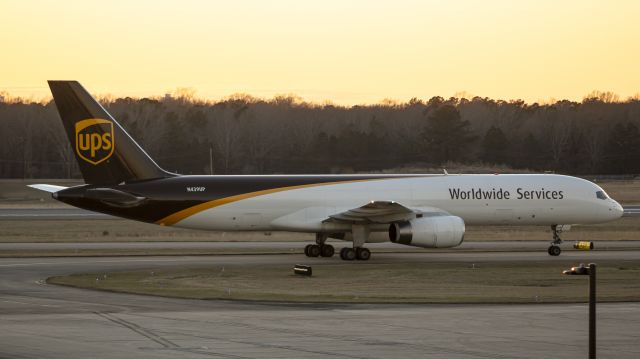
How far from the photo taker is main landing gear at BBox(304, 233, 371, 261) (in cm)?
4245

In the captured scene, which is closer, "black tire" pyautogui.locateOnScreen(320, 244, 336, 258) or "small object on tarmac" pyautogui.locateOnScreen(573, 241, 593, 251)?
"black tire" pyautogui.locateOnScreen(320, 244, 336, 258)

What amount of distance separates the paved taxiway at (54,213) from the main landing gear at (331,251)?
30.1 metres

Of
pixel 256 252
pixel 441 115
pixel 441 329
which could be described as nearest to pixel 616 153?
pixel 441 115

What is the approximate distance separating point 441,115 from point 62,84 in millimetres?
89517

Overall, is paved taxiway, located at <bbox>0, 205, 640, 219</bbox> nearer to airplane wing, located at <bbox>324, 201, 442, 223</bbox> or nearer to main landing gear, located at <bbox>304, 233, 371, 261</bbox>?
main landing gear, located at <bbox>304, 233, 371, 261</bbox>

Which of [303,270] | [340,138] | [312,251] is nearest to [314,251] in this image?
[312,251]

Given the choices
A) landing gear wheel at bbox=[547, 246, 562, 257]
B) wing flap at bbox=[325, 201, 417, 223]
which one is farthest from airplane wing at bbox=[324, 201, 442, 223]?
landing gear wheel at bbox=[547, 246, 562, 257]

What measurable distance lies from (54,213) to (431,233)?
137 feet

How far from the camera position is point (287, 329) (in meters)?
22.8

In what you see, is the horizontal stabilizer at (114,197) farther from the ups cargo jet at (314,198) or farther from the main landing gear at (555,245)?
the main landing gear at (555,245)

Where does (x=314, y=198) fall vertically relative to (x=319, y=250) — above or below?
above

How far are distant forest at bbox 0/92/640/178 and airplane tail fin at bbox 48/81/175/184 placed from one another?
79367 mm

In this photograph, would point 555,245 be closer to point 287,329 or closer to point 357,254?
point 357,254

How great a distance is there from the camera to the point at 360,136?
129 meters
